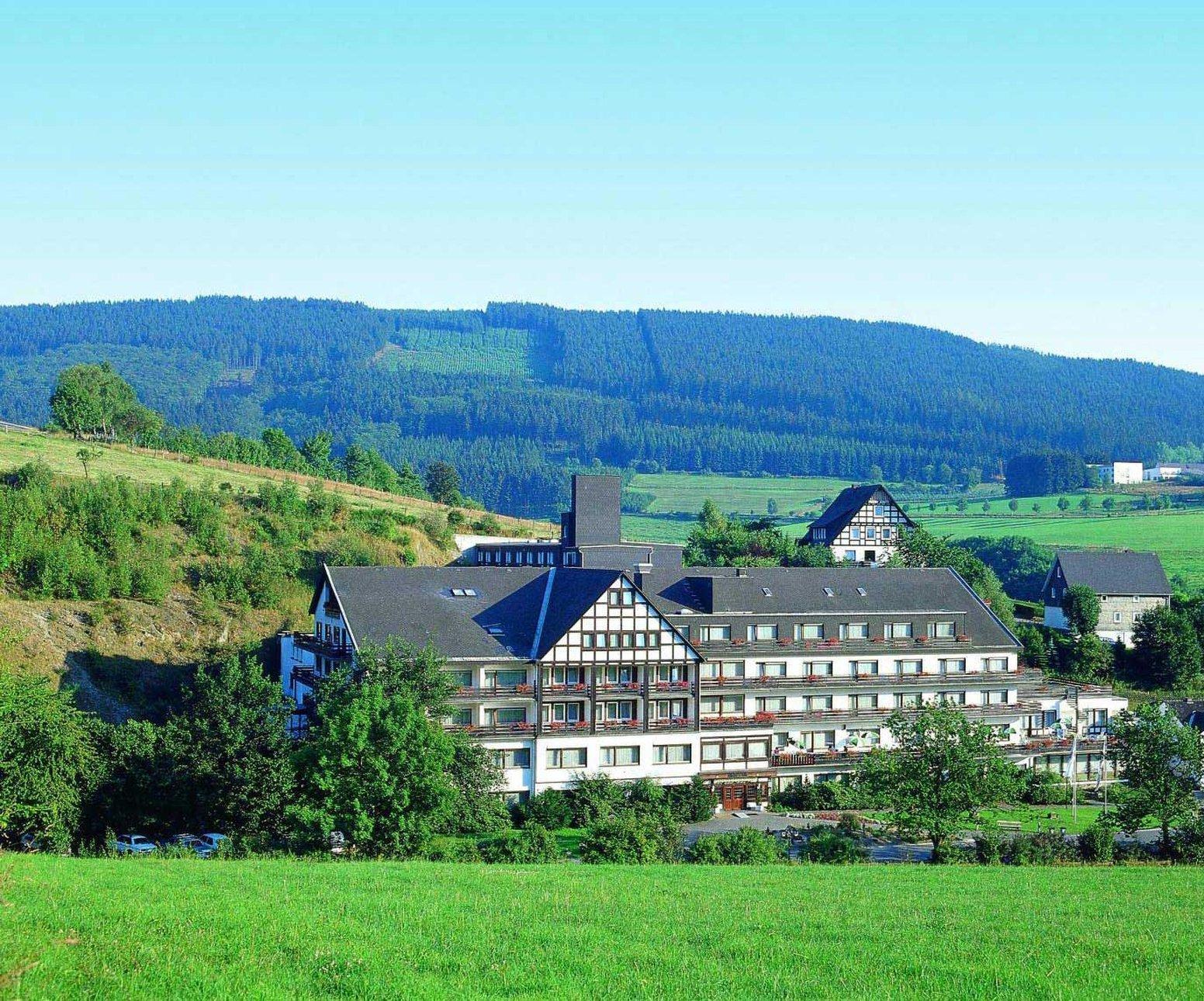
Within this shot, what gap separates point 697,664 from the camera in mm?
54281

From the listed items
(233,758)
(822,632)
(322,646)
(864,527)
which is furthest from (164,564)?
(864,527)

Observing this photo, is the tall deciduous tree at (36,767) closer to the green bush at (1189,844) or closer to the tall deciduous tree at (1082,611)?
the green bush at (1189,844)

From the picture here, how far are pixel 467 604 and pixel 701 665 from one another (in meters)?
9.76

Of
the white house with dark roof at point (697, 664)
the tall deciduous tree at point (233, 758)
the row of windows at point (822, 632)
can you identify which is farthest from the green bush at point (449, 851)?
the row of windows at point (822, 632)

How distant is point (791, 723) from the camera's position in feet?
189

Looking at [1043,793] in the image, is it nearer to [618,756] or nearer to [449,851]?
[618,756]

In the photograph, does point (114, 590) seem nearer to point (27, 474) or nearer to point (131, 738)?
point (27, 474)

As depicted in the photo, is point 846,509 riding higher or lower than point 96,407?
lower

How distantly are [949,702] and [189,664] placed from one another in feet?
110

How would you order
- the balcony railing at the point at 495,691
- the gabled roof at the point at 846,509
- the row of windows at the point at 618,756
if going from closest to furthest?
the balcony railing at the point at 495,691 < the row of windows at the point at 618,756 < the gabled roof at the point at 846,509

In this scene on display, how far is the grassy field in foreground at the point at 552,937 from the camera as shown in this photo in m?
17.6

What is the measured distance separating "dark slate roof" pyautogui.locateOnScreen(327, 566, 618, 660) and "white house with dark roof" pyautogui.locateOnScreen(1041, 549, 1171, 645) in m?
46.2

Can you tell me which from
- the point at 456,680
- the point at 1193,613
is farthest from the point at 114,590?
the point at 1193,613

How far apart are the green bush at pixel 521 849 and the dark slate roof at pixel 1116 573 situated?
60237 millimetres
